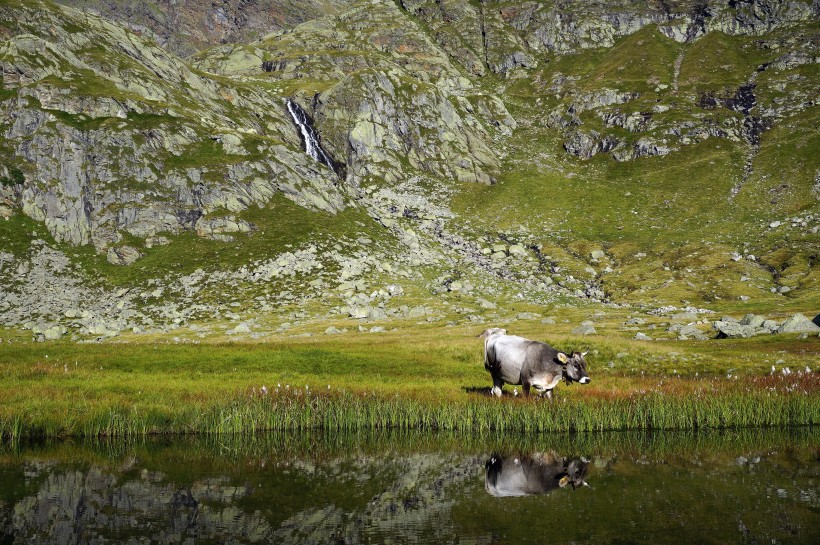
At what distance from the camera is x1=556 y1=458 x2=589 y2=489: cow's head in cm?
1684

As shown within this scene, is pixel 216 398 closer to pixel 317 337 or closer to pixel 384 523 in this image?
pixel 384 523

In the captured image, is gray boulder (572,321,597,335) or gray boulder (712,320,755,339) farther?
gray boulder (572,321,597,335)

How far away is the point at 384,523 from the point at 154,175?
115 m

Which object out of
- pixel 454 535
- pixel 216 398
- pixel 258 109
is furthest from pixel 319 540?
pixel 258 109

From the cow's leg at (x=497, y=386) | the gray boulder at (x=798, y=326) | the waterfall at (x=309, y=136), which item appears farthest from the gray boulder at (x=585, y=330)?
the waterfall at (x=309, y=136)

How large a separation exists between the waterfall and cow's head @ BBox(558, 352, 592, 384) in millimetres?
140546

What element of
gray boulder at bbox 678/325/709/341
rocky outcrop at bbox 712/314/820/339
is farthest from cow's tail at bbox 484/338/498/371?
rocky outcrop at bbox 712/314/820/339

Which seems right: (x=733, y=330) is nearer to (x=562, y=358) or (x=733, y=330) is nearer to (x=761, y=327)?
(x=761, y=327)

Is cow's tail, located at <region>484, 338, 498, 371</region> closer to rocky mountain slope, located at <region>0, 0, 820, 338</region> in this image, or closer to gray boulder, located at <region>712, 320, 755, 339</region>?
gray boulder, located at <region>712, 320, 755, 339</region>

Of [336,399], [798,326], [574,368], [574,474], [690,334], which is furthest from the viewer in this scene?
[690,334]

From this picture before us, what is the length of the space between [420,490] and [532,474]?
149 inches

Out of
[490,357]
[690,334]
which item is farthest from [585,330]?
[490,357]

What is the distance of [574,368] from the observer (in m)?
Answer: 26.8

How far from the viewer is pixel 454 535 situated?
12.7m
